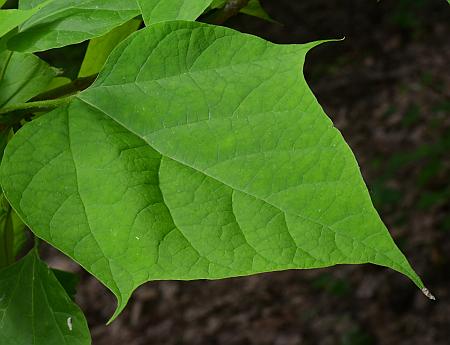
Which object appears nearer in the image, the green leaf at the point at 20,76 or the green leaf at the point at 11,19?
the green leaf at the point at 11,19

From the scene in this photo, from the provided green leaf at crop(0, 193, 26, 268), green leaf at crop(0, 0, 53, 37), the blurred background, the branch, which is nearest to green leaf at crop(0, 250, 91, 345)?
green leaf at crop(0, 193, 26, 268)

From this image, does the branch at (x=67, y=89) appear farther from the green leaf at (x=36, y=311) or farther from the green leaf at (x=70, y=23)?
the green leaf at (x=36, y=311)

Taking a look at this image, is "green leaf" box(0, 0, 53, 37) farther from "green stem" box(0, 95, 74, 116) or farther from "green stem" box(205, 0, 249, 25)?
"green stem" box(205, 0, 249, 25)

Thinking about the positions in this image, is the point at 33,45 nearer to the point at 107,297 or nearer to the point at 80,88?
the point at 80,88

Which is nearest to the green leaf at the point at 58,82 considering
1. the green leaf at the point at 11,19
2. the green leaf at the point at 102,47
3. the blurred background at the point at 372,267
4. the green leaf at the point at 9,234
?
the green leaf at the point at 102,47

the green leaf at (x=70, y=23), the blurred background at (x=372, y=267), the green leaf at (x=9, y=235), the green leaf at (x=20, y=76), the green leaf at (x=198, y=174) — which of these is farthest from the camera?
the blurred background at (x=372, y=267)

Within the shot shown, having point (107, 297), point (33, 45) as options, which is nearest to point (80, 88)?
point (33, 45)

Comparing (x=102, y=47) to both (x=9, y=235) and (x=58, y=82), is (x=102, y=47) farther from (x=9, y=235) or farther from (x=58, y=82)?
(x=9, y=235)
